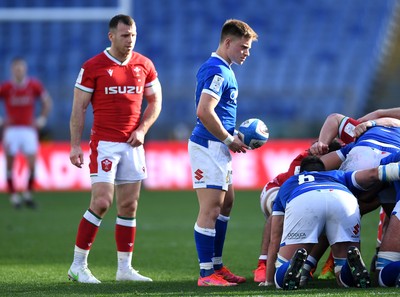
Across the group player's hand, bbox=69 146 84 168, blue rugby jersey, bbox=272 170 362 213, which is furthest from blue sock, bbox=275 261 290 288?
player's hand, bbox=69 146 84 168

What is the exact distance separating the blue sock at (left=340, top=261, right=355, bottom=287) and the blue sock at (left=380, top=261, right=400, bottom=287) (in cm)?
21

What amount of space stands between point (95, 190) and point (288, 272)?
6.14ft

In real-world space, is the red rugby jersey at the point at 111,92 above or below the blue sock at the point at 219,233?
above

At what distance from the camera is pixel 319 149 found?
709 centimetres

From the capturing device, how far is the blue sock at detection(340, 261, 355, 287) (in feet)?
20.0

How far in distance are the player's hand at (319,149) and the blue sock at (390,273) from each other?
4.26 feet

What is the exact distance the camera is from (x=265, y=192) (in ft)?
24.2

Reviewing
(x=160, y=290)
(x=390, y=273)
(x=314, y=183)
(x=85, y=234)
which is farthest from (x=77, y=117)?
(x=390, y=273)

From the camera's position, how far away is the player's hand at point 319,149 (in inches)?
279

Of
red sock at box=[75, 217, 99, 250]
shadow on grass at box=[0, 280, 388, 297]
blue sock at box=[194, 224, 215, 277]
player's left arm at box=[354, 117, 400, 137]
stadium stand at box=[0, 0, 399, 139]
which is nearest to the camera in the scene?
shadow on grass at box=[0, 280, 388, 297]

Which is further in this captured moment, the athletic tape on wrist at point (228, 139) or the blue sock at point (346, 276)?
the athletic tape on wrist at point (228, 139)

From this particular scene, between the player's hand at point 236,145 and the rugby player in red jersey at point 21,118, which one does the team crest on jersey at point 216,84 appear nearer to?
the player's hand at point 236,145

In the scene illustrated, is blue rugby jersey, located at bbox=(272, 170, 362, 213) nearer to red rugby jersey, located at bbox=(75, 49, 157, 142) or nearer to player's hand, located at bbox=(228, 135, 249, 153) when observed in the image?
player's hand, located at bbox=(228, 135, 249, 153)

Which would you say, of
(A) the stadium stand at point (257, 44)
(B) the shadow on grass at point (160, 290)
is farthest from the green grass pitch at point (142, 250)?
(A) the stadium stand at point (257, 44)
